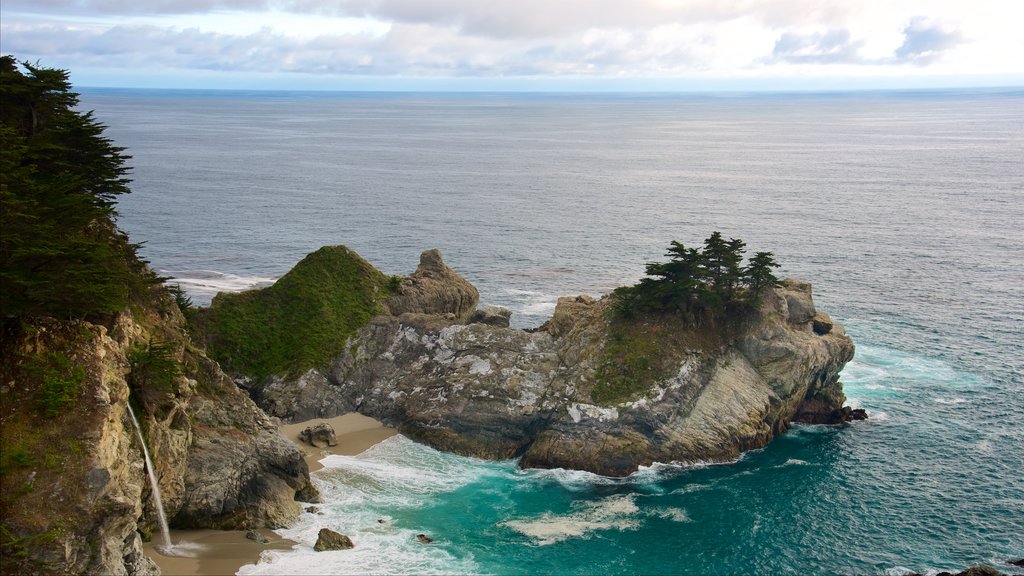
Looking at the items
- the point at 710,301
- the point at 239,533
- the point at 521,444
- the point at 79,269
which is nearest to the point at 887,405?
the point at 710,301

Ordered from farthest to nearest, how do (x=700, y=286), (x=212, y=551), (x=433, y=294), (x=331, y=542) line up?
(x=433, y=294) → (x=700, y=286) → (x=331, y=542) → (x=212, y=551)

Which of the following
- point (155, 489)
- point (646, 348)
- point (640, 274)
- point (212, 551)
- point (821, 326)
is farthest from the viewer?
point (640, 274)

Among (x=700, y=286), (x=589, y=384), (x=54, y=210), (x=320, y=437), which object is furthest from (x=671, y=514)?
(x=54, y=210)

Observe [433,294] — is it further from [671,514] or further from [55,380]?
[55,380]

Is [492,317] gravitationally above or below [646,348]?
below

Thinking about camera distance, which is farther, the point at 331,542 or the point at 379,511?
the point at 379,511

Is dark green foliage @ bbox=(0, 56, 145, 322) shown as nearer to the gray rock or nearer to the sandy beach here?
the sandy beach
